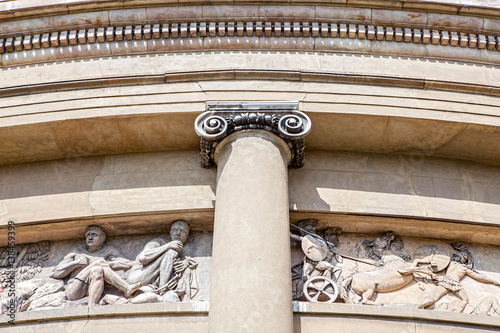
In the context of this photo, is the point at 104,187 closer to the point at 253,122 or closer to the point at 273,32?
the point at 253,122

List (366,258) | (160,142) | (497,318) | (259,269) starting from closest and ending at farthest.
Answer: (259,269) < (497,318) < (366,258) < (160,142)

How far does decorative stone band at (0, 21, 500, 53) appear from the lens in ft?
40.0

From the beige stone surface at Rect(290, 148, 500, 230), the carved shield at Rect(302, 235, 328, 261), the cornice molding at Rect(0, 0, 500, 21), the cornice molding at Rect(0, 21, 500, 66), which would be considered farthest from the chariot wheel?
the cornice molding at Rect(0, 0, 500, 21)

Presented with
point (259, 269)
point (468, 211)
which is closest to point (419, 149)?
point (468, 211)

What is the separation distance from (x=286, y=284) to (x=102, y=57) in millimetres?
5137

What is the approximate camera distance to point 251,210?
10.1 metres

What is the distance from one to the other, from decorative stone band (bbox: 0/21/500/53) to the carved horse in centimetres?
371

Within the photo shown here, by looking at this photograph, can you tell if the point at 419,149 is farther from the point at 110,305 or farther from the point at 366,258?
the point at 110,305

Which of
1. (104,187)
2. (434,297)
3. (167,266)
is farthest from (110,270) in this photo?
(434,297)

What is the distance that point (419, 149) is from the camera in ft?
39.3

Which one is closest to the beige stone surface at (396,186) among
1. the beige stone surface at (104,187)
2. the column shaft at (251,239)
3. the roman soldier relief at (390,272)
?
the roman soldier relief at (390,272)

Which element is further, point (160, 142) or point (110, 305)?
point (160, 142)

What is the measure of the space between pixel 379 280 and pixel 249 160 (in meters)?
2.50

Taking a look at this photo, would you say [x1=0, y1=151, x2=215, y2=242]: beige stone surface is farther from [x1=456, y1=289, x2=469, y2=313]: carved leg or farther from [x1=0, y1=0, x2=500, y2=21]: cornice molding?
[x1=456, y1=289, x2=469, y2=313]: carved leg
